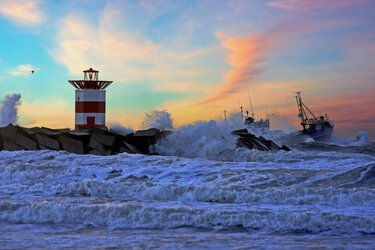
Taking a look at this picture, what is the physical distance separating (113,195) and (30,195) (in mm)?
1560

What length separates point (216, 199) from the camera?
24.0 feet

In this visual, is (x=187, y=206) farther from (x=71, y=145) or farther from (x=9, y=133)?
(x=9, y=133)

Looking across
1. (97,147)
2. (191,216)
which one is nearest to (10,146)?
(97,147)

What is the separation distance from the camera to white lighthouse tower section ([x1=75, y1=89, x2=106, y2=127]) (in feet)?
67.0

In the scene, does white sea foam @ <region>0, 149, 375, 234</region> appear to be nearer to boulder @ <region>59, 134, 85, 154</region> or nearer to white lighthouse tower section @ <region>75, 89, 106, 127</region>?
boulder @ <region>59, 134, 85, 154</region>

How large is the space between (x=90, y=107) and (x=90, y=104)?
5.6 inches

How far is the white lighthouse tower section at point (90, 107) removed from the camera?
2042cm

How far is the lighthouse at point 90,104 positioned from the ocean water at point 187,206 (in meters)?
9.20

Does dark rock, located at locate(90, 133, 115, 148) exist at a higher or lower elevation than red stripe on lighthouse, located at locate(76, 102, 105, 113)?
lower

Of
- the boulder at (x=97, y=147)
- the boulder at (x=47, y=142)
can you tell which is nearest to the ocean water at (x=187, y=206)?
the boulder at (x=97, y=147)

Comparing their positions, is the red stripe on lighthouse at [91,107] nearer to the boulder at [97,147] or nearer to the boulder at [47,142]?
the boulder at [47,142]

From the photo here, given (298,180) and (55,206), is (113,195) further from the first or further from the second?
(298,180)

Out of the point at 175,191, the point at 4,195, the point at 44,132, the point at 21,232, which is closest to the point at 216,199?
the point at 175,191

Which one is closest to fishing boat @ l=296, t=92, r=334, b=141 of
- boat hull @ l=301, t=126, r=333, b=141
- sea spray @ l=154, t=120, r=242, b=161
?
boat hull @ l=301, t=126, r=333, b=141
